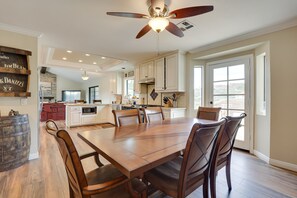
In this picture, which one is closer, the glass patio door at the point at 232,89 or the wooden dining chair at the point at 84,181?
the wooden dining chair at the point at 84,181

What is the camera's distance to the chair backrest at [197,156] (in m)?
1.01

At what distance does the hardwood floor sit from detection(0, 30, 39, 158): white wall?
53 cm

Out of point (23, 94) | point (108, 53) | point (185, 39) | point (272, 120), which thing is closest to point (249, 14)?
point (185, 39)

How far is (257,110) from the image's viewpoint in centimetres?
295

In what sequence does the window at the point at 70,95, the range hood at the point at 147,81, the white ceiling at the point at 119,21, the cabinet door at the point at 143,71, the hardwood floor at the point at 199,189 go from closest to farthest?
the hardwood floor at the point at 199,189
the white ceiling at the point at 119,21
the range hood at the point at 147,81
the cabinet door at the point at 143,71
the window at the point at 70,95

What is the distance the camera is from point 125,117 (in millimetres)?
2121

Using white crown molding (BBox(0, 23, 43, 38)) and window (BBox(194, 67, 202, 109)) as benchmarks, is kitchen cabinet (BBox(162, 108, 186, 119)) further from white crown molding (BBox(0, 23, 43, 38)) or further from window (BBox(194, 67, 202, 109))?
white crown molding (BBox(0, 23, 43, 38))

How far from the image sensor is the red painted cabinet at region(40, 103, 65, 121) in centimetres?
720

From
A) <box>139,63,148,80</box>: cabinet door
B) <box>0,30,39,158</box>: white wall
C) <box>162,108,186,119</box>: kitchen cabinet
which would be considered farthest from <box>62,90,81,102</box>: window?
<box>162,108,186,119</box>: kitchen cabinet

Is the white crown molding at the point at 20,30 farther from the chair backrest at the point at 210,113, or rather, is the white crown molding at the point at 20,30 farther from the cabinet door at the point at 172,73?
the chair backrest at the point at 210,113

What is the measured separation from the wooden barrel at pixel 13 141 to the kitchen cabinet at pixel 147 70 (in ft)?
10.4

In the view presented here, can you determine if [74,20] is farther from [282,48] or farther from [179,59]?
[282,48]

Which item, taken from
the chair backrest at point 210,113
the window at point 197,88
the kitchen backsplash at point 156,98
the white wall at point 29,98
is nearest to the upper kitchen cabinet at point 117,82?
the kitchen backsplash at point 156,98

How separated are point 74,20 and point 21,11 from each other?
66 centimetres
